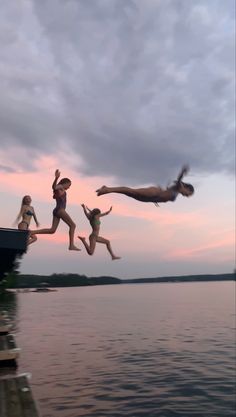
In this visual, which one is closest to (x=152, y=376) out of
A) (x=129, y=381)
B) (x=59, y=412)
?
(x=129, y=381)

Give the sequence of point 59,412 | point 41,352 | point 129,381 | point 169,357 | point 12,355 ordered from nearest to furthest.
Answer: point 12,355 → point 59,412 → point 129,381 → point 169,357 → point 41,352

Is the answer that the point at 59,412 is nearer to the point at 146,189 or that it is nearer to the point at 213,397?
the point at 213,397

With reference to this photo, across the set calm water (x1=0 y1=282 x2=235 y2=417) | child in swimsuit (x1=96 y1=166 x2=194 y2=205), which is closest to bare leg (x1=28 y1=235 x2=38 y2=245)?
child in swimsuit (x1=96 y1=166 x2=194 y2=205)

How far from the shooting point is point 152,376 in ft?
104

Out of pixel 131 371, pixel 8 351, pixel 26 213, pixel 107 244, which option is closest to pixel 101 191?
pixel 107 244

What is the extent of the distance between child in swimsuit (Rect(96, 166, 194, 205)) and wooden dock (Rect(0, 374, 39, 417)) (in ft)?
25.7

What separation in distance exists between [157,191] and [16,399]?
9.35 metres

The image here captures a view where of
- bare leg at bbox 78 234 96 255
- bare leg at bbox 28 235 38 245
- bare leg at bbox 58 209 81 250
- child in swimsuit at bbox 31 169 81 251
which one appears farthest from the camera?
bare leg at bbox 28 235 38 245

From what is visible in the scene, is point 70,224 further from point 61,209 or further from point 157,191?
point 157,191

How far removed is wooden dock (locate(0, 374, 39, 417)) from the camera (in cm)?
1176

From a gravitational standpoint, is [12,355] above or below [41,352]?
above

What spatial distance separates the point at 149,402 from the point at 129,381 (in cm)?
477

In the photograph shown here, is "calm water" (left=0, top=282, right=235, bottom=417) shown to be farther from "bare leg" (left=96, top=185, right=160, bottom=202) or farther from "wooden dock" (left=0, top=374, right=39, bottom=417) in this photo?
"bare leg" (left=96, top=185, right=160, bottom=202)

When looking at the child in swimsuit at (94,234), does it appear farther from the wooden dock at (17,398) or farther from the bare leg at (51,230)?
the wooden dock at (17,398)
